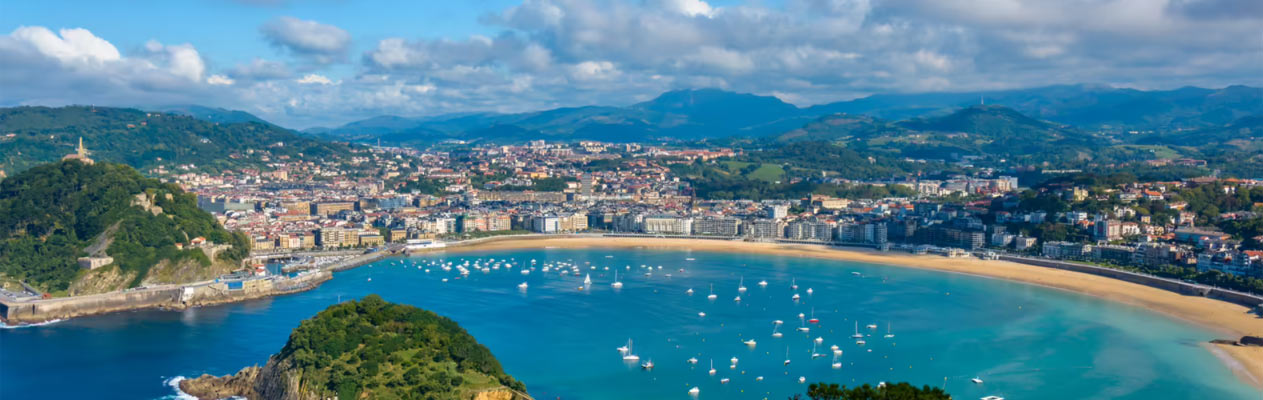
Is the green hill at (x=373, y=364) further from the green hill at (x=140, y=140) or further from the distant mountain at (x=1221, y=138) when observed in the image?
the distant mountain at (x=1221, y=138)

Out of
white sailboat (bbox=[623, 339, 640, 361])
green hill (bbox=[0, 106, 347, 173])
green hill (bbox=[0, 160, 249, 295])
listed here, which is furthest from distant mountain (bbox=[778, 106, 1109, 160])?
white sailboat (bbox=[623, 339, 640, 361])

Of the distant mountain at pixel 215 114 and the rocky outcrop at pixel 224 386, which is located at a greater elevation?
the distant mountain at pixel 215 114

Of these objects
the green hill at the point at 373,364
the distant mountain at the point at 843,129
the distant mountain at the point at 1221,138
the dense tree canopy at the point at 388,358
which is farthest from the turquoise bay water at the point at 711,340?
the distant mountain at the point at 843,129

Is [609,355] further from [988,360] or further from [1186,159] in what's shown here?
[1186,159]

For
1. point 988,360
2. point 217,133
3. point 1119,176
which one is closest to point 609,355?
point 988,360

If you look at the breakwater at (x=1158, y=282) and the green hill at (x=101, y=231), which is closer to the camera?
the breakwater at (x=1158, y=282)
